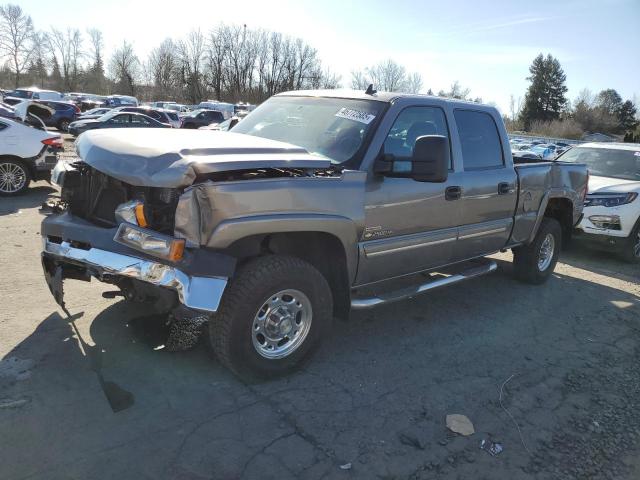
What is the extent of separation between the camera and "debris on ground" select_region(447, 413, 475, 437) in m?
3.15

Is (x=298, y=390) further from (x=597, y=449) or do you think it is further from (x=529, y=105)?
(x=529, y=105)

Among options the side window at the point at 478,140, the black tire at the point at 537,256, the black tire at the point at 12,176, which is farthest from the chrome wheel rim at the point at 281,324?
the black tire at the point at 12,176

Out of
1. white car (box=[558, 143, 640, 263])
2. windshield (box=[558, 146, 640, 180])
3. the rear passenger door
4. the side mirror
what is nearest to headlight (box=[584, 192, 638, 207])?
white car (box=[558, 143, 640, 263])

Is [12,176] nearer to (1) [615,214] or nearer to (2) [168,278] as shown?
(2) [168,278]

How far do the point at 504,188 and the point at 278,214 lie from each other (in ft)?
9.48

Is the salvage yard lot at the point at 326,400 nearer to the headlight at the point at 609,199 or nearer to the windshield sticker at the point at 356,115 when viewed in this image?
the windshield sticker at the point at 356,115

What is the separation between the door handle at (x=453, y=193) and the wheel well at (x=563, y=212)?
2.39 meters

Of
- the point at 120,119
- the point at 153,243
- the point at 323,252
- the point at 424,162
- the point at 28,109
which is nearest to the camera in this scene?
the point at 153,243

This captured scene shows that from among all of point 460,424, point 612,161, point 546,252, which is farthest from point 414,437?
point 612,161

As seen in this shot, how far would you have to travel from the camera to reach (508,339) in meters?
4.66

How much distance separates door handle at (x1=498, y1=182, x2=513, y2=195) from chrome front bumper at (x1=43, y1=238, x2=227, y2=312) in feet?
10.5

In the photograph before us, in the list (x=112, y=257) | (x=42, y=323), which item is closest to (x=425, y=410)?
(x=112, y=257)

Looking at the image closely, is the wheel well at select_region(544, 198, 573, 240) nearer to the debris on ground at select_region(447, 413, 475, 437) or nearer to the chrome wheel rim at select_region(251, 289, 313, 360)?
the debris on ground at select_region(447, 413, 475, 437)

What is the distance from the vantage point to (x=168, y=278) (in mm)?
2912
